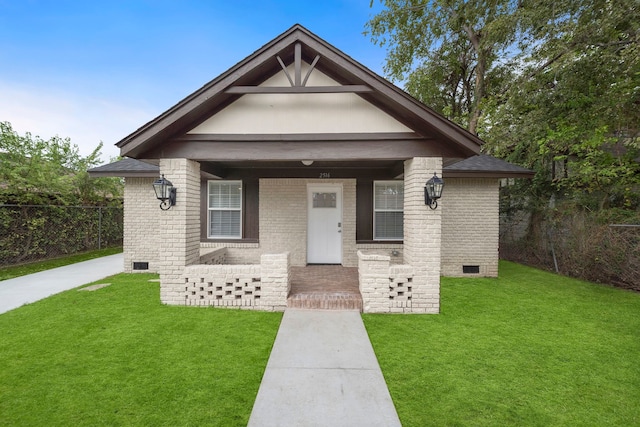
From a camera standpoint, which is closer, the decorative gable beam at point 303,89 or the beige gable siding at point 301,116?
the decorative gable beam at point 303,89

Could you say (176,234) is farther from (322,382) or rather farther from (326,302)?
(322,382)

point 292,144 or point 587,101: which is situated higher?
point 587,101

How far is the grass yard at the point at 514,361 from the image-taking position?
2520 millimetres

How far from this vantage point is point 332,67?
4.97m

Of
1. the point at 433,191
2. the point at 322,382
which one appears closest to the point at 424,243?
the point at 433,191

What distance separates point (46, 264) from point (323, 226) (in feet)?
29.1

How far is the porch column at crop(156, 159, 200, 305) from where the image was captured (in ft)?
16.4

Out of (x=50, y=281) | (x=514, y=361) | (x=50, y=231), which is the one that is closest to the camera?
(x=514, y=361)

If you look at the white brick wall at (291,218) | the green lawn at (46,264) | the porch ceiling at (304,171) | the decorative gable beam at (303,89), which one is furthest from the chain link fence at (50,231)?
the decorative gable beam at (303,89)

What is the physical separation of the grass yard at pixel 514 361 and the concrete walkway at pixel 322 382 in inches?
7.6

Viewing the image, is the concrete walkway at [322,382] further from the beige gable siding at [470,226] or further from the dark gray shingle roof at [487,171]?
the dark gray shingle roof at [487,171]

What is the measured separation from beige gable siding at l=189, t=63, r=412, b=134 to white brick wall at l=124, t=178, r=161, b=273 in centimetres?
369

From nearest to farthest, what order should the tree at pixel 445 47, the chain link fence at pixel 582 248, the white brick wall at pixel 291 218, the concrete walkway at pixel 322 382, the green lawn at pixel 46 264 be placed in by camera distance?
the concrete walkway at pixel 322 382 → the chain link fence at pixel 582 248 → the green lawn at pixel 46 264 → the white brick wall at pixel 291 218 → the tree at pixel 445 47

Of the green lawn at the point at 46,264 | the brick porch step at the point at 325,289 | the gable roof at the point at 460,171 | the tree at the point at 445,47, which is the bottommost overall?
the green lawn at the point at 46,264
